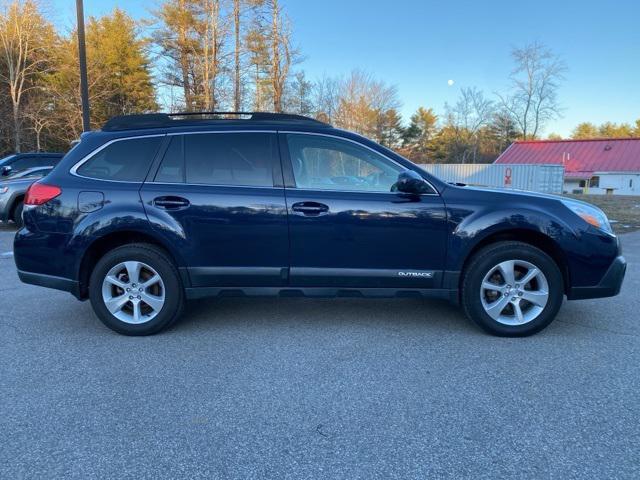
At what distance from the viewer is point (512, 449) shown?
2.49m

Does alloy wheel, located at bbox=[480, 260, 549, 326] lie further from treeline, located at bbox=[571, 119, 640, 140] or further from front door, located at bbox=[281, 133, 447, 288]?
treeline, located at bbox=[571, 119, 640, 140]

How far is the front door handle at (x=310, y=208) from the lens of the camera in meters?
3.99

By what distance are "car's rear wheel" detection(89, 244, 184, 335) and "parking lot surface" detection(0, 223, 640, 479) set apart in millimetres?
167

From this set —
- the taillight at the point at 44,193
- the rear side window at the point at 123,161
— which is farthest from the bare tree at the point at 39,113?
the rear side window at the point at 123,161

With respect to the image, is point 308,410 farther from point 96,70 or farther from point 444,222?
point 96,70

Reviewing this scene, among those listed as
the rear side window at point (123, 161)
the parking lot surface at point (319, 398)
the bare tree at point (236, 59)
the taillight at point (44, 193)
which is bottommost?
the parking lot surface at point (319, 398)

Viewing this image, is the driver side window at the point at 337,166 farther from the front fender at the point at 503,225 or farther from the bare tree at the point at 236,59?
the bare tree at the point at 236,59

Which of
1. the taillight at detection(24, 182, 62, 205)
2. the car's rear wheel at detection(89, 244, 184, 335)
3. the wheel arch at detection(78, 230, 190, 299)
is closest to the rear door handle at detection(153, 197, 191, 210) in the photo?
the wheel arch at detection(78, 230, 190, 299)

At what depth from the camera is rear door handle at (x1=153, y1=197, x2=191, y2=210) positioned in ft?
13.2

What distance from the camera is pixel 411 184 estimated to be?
3914mm

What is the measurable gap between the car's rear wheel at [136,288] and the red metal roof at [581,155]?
51.4 meters

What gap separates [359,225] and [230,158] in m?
1.28

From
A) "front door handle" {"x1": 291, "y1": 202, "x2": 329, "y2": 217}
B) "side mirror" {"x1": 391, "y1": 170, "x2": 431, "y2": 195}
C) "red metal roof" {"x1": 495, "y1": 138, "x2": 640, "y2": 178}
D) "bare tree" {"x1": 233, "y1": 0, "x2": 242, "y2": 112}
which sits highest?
"bare tree" {"x1": 233, "y1": 0, "x2": 242, "y2": 112}

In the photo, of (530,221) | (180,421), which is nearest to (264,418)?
(180,421)
